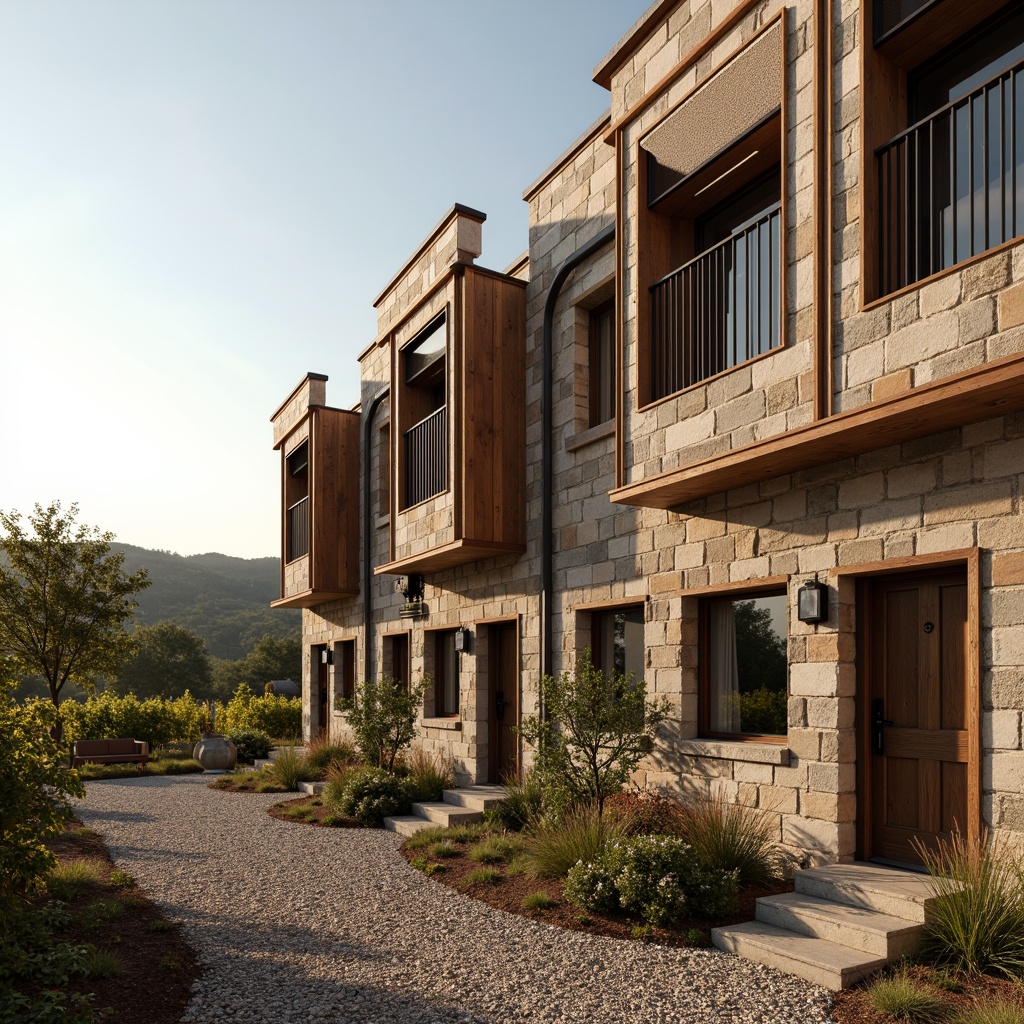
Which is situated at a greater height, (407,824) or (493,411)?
(493,411)

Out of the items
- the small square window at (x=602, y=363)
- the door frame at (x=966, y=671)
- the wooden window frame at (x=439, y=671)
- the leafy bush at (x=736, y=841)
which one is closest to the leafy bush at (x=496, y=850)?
the leafy bush at (x=736, y=841)

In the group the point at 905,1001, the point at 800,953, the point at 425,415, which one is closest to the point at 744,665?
the point at 800,953

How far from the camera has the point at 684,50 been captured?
746 cm

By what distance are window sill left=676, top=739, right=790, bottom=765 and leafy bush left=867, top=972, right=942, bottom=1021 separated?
7.46 feet

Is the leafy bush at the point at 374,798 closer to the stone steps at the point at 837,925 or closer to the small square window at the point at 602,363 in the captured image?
the small square window at the point at 602,363

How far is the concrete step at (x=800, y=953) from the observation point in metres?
4.95

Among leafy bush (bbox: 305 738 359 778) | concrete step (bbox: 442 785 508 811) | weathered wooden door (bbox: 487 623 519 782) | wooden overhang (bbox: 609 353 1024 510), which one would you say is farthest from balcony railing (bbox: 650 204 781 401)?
leafy bush (bbox: 305 738 359 778)

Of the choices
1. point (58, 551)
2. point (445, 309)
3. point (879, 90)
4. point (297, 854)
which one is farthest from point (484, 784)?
point (58, 551)

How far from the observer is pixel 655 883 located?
20.1 ft

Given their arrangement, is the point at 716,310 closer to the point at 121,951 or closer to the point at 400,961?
the point at 400,961

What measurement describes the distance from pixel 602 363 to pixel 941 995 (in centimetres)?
704

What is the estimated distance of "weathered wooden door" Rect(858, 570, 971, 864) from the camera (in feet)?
19.6

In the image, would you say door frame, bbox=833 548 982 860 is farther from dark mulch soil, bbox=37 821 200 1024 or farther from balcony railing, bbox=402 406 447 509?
balcony railing, bbox=402 406 447 509

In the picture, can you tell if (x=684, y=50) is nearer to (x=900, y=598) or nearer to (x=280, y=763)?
(x=900, y=598)
